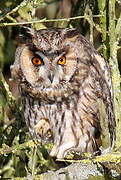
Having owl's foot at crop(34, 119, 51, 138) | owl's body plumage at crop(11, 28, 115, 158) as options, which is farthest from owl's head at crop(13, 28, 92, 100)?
owl's foot at crop(34, 119, 51, 138)

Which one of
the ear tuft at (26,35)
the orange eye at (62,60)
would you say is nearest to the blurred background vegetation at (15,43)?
the ear tuft at (26,35)

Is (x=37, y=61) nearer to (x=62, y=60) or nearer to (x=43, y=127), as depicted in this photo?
(x=62, y=60)

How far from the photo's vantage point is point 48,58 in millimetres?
2848

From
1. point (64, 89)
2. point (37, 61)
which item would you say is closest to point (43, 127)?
point (64, 89)

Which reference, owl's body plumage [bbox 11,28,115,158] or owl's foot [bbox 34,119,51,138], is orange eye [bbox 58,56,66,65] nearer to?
owl's body plumage [bbox 11,28,115,158]

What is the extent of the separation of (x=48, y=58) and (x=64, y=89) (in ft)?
0.91

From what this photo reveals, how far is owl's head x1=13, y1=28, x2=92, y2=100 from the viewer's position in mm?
2877

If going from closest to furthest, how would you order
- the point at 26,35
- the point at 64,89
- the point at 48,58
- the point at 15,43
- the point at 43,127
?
the point at 48,58, the point at 26,35, the point at 64,89, the point at 43,127, the point at 15,43

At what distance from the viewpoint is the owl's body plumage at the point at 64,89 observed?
2.94 m

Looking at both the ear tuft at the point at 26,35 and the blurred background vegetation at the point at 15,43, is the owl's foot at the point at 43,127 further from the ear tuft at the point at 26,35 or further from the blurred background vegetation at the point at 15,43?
the ear tuft at the point at 26,35

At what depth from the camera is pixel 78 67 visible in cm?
306

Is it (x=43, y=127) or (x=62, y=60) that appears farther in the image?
(x=43, y=127)

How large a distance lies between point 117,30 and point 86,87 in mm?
534

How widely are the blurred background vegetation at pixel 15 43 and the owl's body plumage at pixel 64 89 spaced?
8 cm
